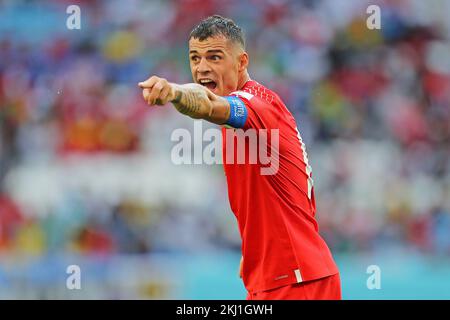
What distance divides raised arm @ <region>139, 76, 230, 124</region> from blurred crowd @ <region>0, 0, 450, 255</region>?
512cm

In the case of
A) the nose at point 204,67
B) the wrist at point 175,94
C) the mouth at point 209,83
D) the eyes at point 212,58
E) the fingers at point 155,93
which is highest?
the eyes at point 212,58

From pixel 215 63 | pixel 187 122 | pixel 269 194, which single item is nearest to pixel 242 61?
pixel 215 63

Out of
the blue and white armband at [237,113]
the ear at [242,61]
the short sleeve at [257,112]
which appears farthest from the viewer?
the ear at [242,61]

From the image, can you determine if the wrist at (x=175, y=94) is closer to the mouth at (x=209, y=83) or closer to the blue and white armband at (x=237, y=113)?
the blue and white armband at (x=237, y=113)

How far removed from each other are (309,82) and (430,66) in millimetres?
1634

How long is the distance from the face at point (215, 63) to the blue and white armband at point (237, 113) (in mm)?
419

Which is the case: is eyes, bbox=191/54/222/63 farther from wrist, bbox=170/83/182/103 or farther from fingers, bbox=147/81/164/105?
fingers, bbox=147/81/164/105

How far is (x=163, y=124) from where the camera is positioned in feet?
30.8

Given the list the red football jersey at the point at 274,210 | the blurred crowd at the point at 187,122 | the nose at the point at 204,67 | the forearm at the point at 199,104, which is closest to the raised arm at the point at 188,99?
the forearm at the point at 199,104

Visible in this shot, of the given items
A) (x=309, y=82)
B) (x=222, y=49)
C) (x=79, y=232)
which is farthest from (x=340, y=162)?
(x=222, y=49)

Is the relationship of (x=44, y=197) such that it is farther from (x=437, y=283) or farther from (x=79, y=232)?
(x=437, y=283)

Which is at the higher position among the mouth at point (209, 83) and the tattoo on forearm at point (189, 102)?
the mouth at point (209, 83)

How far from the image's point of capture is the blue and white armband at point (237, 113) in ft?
12.7

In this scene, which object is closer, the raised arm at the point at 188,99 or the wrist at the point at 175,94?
the raised arm at the point at 188,99
